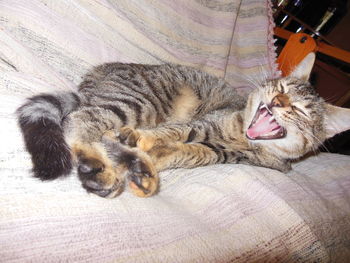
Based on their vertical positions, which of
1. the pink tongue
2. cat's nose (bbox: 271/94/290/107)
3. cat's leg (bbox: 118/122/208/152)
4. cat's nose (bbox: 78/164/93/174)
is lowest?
cat's nose (bbox: 78/164/93/174)

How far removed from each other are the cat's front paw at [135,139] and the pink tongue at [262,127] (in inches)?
20.8

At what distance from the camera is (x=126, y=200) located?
0.75 metres

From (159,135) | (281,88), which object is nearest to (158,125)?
(159,135)

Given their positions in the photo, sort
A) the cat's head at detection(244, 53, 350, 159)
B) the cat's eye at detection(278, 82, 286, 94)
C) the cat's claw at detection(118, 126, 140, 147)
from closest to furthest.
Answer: the cat's claw at detection(118, 126, 140, 147)
the cat's head at detection(244, 53, 350, 159)
the cat's eye at detection(278, 82, 286, 94)

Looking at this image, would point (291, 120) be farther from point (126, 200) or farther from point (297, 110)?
point (126, 200)

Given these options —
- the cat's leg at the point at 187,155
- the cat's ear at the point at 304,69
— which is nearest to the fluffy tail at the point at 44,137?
the cat's leg at the point at 187,155

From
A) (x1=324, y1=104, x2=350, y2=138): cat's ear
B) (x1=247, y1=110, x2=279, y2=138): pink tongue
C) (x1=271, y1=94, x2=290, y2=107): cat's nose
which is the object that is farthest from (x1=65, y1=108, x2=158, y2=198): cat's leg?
(x1=324, y1=104, x2=350, y2=138): cat's ear

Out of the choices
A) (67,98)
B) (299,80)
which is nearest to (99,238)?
(67,98)

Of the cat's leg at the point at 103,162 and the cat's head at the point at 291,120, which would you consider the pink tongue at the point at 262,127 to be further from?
the cat's leg at the point at 103,162

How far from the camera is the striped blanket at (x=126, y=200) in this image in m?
0.55

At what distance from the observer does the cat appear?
2.45 feet

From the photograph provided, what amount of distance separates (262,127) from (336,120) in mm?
357

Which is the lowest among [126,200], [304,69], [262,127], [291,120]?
[126,200]

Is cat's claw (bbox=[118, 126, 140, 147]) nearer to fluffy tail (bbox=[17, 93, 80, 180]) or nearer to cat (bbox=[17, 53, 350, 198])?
cat (bbox=[17, 53, 350, 198])
